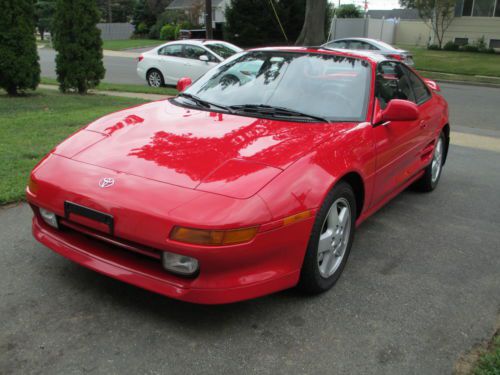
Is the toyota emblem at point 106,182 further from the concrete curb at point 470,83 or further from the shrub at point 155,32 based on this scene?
the shrub at point 155,32

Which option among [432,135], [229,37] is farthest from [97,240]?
[229,37]

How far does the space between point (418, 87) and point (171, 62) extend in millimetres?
10474

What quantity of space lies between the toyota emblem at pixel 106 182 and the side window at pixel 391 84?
2215 millimetres

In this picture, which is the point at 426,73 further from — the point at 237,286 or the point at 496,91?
the point at 237,286

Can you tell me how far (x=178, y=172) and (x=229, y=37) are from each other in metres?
31.1

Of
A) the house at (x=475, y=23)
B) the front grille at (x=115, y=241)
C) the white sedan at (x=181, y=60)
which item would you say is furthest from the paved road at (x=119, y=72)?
the house at (x=475, y=23)

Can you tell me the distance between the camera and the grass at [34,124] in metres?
5.00

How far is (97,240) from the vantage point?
2924 mm

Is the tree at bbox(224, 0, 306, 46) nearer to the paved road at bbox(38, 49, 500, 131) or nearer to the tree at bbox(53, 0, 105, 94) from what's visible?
the paved road at bbox(38, 49, 500, 131)

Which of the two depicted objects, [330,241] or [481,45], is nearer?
[330,241]

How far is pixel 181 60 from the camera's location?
46.7 feet

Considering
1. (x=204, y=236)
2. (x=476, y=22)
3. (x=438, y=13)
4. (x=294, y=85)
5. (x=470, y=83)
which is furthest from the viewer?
(x=438, y=13)

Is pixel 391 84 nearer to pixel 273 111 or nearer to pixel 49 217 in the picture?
pixel 273 111

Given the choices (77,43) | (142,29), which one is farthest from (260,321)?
(142,29)
